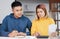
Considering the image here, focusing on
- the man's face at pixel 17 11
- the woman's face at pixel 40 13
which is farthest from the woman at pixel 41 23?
the man's face at pixel 17 11

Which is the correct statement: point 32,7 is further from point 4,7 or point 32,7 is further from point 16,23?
point 16,23

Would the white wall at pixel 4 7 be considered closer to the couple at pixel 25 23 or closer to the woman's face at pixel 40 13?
the couple at pixel 25 23

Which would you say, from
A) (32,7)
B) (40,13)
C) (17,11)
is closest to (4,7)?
(32,7)

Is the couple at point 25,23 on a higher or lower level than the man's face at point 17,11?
lower

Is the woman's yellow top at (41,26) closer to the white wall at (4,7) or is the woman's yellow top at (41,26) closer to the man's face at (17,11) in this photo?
the man's face at (17,11)

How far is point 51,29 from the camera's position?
1193mm

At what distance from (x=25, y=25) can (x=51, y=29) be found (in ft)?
1.06

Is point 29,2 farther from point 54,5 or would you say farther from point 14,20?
point 14,20

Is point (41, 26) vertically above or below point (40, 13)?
below

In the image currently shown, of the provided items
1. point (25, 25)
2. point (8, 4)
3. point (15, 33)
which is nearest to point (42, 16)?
point (25, 25)

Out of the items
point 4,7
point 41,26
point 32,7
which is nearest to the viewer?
point 41,26

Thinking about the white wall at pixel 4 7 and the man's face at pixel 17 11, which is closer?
the man's face at pixel 17 11

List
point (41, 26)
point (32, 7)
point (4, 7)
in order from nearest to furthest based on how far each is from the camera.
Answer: point (41, 26), point (4, 7), point (32, 7)

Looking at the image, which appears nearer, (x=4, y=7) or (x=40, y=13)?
(x=40, y=13)
